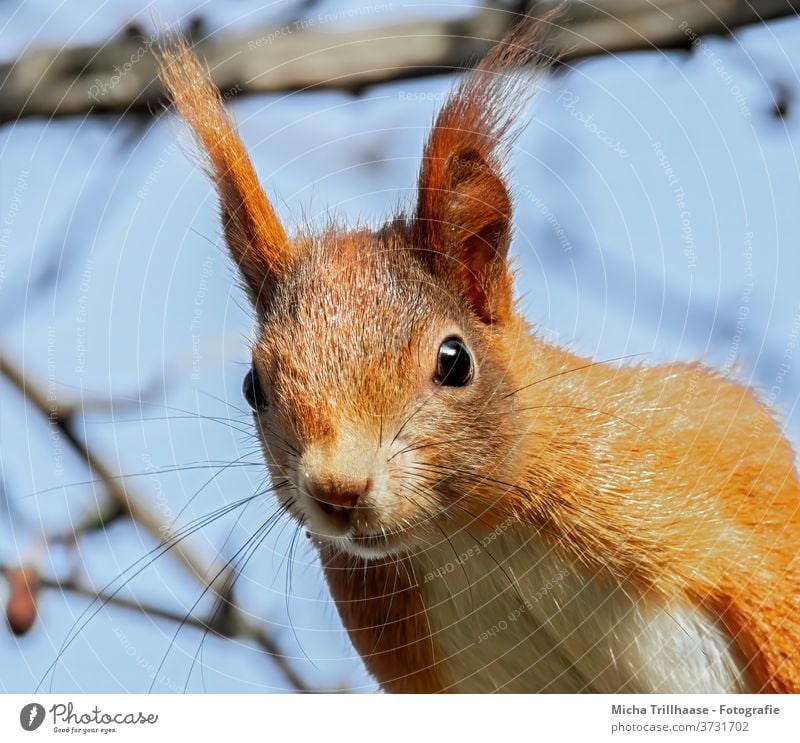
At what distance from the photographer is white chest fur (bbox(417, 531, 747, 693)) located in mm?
1790

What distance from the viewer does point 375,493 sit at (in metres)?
1.48

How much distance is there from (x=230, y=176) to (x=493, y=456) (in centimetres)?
67

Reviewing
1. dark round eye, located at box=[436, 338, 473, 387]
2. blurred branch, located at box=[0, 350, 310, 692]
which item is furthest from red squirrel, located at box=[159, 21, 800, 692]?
blurred branch, located at box=[0, 350, 310, 692]

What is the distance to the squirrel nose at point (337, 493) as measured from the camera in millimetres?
1439

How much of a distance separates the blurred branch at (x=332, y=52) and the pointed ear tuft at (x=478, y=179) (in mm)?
128

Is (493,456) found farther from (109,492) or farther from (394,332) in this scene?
(109,492)

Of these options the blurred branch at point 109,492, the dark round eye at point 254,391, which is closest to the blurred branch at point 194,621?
the blurred branch at point 109,492

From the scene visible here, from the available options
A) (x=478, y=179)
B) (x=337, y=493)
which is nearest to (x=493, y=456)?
(x=337, y=493)

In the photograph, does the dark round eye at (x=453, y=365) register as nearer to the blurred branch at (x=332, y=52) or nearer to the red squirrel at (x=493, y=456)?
the red squirrel at (x=493, y=456)

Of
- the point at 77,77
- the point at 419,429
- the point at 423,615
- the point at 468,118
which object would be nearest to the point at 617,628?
the point at 423,615

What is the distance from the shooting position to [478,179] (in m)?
1.75

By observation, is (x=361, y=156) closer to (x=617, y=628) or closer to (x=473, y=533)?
(x=473, y=533)

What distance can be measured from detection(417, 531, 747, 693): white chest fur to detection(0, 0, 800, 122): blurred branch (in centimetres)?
84

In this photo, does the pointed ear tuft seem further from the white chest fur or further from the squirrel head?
the white chest fur
